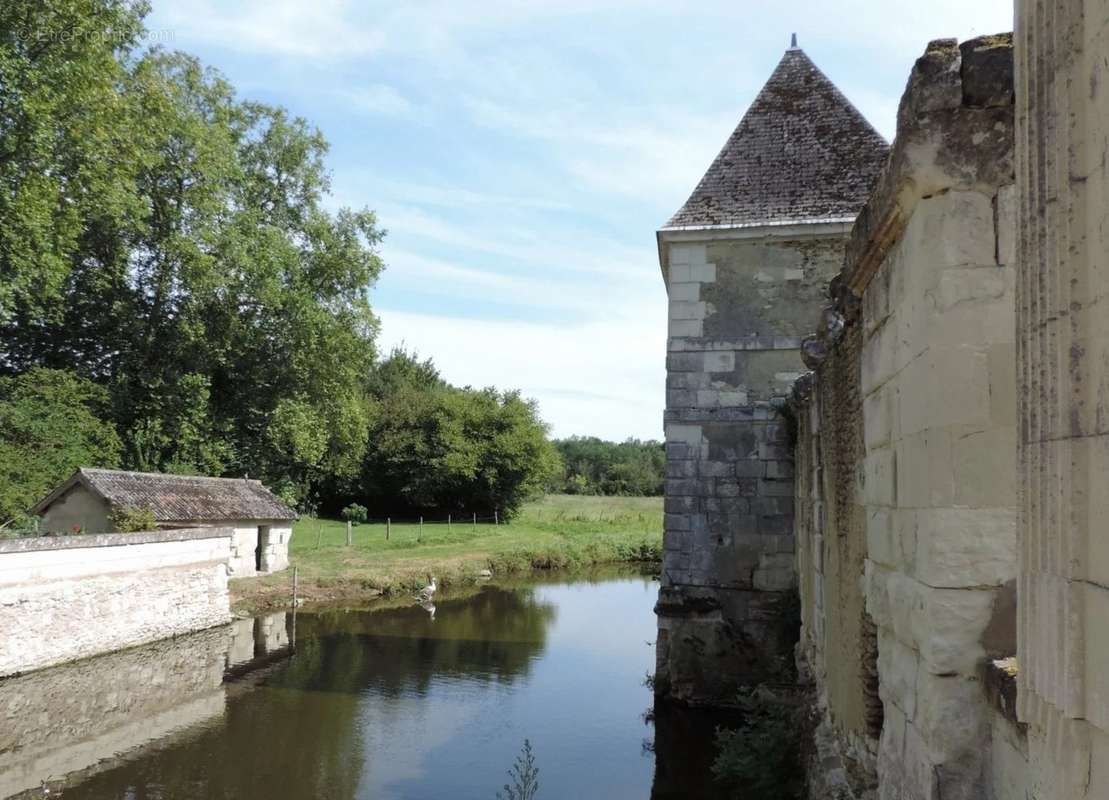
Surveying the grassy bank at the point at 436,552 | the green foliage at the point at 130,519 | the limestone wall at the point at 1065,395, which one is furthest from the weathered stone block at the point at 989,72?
the grassy bank at the point at 436,552

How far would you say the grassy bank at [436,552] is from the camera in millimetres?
19344

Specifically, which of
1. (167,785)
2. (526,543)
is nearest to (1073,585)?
(167,785)

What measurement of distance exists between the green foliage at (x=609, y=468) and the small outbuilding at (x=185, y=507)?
3385cm

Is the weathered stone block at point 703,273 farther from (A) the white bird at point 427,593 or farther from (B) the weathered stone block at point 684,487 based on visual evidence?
(A) the white bird at point 427,593

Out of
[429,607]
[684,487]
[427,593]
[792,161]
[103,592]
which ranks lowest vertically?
[429,607]

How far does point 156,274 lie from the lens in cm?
2206

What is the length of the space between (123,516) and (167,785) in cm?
933

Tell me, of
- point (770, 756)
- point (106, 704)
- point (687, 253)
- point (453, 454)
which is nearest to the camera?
point (770, 756)

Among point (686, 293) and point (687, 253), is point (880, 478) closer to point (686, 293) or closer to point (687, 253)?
point (686, 293)

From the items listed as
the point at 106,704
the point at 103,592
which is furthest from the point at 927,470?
the point at 103,592

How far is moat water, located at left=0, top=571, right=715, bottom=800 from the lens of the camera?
8438 millimetres

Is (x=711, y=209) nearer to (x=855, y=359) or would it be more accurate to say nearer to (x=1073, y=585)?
(x=855, y=359)

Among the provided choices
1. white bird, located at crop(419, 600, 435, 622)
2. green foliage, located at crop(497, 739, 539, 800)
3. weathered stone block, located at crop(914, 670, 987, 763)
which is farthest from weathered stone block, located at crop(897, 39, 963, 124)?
white bird, located at crop(419, 600, 435, 622)

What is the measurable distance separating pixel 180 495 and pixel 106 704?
811 centimetres
